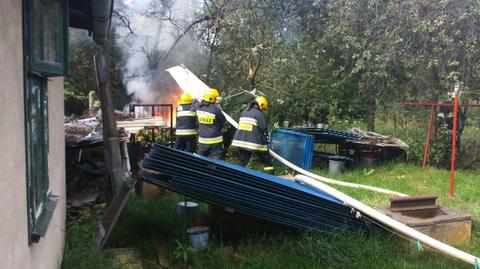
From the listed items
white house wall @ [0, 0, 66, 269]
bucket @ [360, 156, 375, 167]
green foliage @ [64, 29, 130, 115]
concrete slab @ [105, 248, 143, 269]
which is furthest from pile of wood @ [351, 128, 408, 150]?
green foliage @ [64, 29, 130, 115]

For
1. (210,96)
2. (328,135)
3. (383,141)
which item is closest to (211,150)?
(210,96)

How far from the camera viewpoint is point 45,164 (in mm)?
3021

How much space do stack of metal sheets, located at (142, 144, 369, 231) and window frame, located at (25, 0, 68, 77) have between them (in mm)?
1227

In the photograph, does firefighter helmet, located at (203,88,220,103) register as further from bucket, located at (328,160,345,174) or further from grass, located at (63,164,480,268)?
bucket, located at (328,160,345,174)

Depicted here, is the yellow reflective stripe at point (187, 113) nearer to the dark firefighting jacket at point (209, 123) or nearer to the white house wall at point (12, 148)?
the dark firefighting jacket at point (209, 123)

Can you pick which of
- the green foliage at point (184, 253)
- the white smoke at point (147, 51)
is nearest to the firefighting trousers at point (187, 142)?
the green foliage at point (184, 253)

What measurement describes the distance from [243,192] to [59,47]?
2142 mm

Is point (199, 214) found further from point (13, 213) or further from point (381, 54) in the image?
point (381, 54)

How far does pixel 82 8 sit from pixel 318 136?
20.4 ft

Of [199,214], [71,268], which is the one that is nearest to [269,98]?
[199,214]

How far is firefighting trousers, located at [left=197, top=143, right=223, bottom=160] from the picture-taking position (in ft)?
25.9

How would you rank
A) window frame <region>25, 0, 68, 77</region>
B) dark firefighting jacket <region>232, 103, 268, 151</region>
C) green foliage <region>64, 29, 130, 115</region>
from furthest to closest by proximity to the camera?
green foliage <region>64, 29, 130, 115</region>, dark firefighting jacket <region>232, 103, 268, 151</region>, window frame <region>25, 0, 68, 77</region>

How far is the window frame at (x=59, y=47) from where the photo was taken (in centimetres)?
231

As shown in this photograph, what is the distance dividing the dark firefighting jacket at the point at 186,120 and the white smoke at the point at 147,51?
24.4 feet
